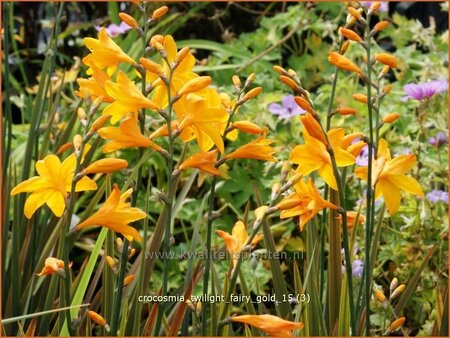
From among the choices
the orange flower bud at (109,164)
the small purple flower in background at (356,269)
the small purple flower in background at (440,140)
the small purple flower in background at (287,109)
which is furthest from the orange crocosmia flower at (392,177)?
the small purple flower in background at (287,109)

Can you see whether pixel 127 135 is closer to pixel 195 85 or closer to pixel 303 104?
pixel 195 85

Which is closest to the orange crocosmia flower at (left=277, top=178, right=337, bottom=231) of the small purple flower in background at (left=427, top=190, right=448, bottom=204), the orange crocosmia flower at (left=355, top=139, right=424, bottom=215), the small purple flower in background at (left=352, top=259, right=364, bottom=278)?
the orange crocosmia flower at (left=355, top=139, right=424, bottom=215)

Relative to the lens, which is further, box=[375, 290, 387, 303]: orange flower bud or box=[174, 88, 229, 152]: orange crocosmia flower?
box=[375, 290, 387, 303]: orange flower bud

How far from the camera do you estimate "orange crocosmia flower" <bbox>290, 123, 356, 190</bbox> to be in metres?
1.45

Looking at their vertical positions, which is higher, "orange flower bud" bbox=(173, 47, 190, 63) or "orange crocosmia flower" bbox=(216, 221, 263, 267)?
"orange flower bud" bbox=(173, 47, 190, 63)

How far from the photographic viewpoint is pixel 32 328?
168 cm

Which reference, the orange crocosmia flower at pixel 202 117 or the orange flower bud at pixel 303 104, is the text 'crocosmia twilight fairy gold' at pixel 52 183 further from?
the orange flower bud at pixel 303 104

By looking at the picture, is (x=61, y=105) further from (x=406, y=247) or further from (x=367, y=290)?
(x=367, y=290)

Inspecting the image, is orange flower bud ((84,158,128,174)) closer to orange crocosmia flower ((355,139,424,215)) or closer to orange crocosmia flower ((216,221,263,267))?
orange crocosmia flower ((216,221,263,267))

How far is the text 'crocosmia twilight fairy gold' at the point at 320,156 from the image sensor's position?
1.45 metres

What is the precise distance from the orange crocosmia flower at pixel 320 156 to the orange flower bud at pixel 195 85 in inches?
7.6

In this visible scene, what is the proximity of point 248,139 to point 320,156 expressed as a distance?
1818 mm

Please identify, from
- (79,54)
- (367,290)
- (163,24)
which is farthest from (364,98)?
(79,54)

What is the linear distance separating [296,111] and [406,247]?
67 cm
